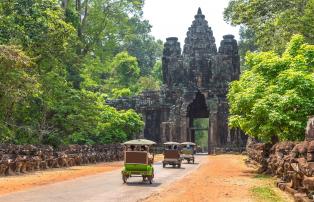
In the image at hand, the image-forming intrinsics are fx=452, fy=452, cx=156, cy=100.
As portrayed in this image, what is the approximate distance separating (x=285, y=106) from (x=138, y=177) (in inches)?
334

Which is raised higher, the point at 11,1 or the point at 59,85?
the point at 11,1

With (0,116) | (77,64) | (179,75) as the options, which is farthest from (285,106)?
(179,75)

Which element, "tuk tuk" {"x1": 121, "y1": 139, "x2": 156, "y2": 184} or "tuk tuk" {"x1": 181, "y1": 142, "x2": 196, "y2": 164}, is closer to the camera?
"tuk tuk" {"x1": 121, "y1": 139, "x2": 156, "y2": 184}

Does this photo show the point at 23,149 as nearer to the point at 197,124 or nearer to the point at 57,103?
the point at 57,103

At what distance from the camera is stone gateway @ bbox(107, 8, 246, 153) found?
2142 inches

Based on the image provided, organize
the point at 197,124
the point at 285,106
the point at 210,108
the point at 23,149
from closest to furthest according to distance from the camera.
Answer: the point at 285,106, the point at 23,149, the point at 210,108, the point at 197,124

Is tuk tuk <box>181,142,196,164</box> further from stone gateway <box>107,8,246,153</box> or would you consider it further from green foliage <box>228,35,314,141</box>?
stone gateway <box>107,8,246,153</box>

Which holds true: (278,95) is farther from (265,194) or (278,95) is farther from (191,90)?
(191,90)

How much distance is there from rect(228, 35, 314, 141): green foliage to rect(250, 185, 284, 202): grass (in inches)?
191

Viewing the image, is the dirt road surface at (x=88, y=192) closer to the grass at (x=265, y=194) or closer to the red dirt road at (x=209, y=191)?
the red dirt road at (x=209, y=191)

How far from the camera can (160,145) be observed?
5606cm

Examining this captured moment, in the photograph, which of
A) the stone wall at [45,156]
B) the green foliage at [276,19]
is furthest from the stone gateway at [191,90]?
the green foliage at [276,19]

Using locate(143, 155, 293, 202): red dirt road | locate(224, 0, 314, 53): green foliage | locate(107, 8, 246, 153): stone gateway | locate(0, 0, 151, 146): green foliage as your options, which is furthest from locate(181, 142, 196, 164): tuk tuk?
locate(143, 155, 293, 202): red dirt road

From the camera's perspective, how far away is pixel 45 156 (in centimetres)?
2942
